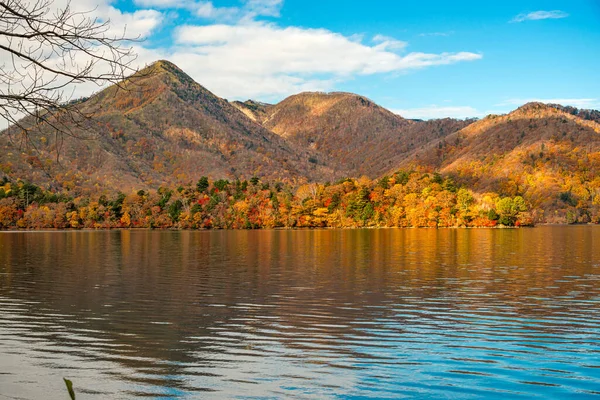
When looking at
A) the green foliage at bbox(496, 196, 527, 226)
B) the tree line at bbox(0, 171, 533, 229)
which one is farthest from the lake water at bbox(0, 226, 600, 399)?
the tree line at bbox(0, 171, 533, 229)

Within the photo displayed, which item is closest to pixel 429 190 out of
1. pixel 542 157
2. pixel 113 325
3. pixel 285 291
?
pixel 542 157

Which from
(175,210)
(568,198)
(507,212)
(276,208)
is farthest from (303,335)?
(568,198)

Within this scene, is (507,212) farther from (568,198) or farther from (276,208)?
(276,208)

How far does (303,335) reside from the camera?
1575 centimetres

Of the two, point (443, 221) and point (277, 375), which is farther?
point (443, 221)

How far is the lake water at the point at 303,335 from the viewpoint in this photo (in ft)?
36.8

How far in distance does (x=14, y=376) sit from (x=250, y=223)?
12675 centimetres

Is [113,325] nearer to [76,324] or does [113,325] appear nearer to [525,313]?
[76,324]

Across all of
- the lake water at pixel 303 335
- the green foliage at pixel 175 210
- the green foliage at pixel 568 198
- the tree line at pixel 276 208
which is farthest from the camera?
the green foliage at pixel 568 198

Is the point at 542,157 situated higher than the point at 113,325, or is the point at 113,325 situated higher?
the point at 542,157

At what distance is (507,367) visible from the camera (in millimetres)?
12352

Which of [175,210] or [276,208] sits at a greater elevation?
[276,208]

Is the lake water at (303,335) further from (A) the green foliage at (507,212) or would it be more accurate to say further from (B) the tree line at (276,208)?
(B) the tree line at (276,208)

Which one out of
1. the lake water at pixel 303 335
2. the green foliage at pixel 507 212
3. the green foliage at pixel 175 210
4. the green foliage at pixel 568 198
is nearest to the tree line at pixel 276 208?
the green foliage at pixel 175 210
